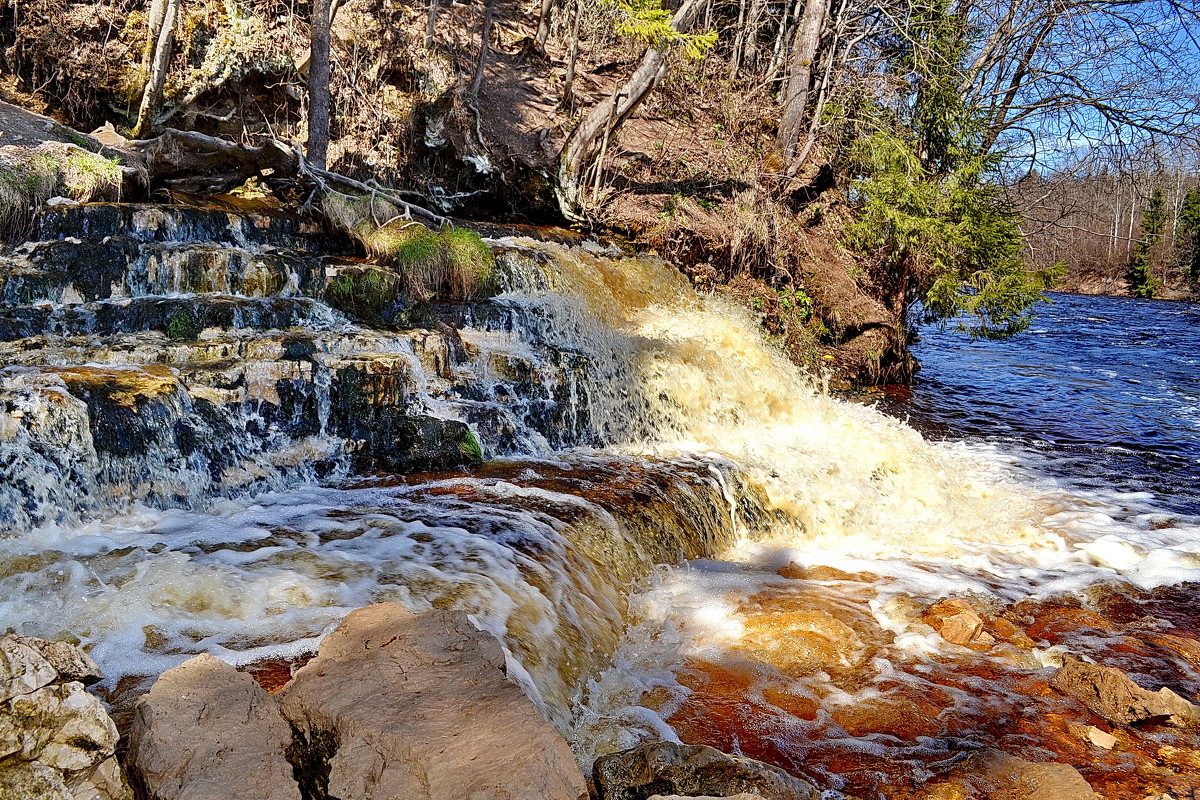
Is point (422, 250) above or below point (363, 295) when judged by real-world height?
above

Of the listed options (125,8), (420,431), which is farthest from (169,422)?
(125,8)

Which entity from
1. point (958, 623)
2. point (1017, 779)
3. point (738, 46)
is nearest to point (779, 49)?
point (738, 46)

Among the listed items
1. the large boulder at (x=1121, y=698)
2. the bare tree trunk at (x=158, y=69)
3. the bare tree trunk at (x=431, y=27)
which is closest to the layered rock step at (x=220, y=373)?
the bare tree trunk at (x=158, y=69)

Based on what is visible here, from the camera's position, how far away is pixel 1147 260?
36656 mm

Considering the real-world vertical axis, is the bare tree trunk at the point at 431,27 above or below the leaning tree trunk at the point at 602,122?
above

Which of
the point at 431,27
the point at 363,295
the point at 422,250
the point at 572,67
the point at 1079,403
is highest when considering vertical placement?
the point at 431,27

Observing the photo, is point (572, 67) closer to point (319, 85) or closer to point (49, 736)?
point (319, 85)

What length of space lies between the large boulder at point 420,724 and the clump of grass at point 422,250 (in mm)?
5500

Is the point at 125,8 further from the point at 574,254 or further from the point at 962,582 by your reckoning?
the point at 962,582

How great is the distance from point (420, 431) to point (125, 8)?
27.4 ft

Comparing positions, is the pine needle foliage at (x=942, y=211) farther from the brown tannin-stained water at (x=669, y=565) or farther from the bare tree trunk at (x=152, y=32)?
the bare tree trunk at (x=152, y=32)

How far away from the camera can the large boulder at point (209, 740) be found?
1957mm

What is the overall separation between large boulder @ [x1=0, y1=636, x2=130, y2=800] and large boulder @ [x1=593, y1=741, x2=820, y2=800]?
1.44 meters

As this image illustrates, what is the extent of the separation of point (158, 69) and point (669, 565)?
29.7 feet
